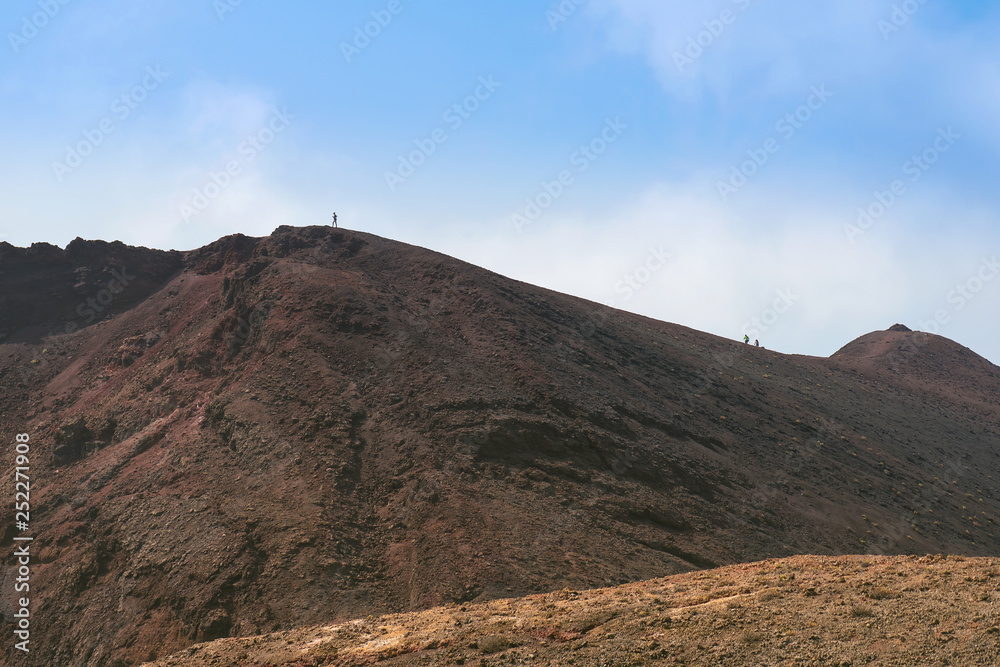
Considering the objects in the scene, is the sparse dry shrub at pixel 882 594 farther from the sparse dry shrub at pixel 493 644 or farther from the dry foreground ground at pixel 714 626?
the sparse dry shrub at pixel 493 644

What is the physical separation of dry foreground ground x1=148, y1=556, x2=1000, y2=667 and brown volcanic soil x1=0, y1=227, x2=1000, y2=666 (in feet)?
8.74

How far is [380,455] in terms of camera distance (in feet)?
73.4

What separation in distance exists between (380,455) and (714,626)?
43.8 ft

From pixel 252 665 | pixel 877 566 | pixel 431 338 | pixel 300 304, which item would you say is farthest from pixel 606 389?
pixel 252 665

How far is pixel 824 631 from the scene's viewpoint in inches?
405

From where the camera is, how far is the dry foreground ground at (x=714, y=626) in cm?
970

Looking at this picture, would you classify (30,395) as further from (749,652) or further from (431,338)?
(749,652)

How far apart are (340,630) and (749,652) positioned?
8.44 m

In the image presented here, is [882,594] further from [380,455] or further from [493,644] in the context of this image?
[380,455]

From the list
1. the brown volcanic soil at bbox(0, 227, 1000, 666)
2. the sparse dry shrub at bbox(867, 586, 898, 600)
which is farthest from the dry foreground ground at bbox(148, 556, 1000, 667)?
the brown volcanic soil at bbox(0, 227, 1000, 666)

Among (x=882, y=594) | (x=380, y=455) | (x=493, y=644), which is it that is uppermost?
(x=380, y=455)

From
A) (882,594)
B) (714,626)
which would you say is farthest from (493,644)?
(882,594)

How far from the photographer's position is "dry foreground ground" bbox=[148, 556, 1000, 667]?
9703 millimetres

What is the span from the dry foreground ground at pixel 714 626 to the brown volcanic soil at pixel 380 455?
2665 millimetres
